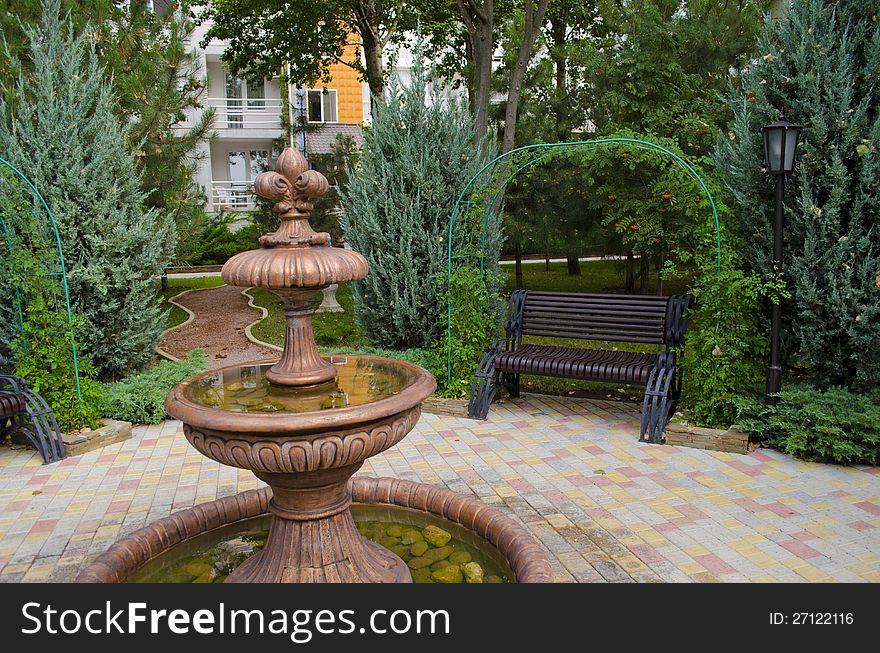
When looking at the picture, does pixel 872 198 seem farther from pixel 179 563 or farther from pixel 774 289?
pixel 179 563

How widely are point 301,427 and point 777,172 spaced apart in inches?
173

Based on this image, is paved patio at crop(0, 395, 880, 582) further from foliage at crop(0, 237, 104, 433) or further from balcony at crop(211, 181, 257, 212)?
balcony at crop(211, 181, 257, 212)

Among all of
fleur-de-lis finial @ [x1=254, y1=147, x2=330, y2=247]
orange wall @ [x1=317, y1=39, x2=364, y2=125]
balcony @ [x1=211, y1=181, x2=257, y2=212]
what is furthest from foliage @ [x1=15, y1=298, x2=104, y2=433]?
orange wall @ [x1=317, y1=39, x2=364, y2=125]

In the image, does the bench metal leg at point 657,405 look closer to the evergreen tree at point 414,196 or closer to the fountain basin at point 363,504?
the fountain basin at point 363,504

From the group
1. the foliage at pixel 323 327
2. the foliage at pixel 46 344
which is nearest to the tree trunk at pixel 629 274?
the foliage at pixel 323 327

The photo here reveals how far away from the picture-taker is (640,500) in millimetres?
4730

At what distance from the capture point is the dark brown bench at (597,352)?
6.21 metres

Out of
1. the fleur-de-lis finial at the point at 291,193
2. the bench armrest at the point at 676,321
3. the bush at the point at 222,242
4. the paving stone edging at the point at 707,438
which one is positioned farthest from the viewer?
the bush at the point at 222,242

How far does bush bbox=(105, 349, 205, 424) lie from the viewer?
6.61 meters

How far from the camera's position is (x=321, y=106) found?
25.0 m

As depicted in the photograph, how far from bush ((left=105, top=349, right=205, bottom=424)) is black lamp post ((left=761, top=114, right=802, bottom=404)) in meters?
5.37

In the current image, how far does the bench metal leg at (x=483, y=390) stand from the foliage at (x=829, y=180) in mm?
2673
